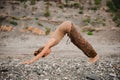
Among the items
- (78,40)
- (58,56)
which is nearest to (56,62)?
(58,56)

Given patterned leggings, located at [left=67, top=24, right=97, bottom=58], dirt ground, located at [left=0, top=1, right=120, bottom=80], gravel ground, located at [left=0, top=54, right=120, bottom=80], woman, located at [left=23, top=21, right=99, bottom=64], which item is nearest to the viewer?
woman, located at [left=23, top=21, right=99, bottom=64]

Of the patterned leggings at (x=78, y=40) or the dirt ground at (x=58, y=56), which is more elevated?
the patterned leggings at (x=78, y=40)

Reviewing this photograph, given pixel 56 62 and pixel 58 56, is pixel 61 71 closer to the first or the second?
pixel 56 62

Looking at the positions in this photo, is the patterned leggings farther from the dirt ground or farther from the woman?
the dirt ground

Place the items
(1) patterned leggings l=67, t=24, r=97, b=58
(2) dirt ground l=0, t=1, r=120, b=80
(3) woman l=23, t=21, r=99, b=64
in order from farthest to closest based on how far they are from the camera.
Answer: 1. (2) dirt ground l=0, t=1, r=120, b=80
2. (1) patterned leggings l=67, t=24, r=97, b=58
3. (3) woman l=23, t=21, r=99, b=64

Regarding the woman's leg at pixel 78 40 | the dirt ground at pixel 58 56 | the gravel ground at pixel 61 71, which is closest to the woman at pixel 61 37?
the woman's leg at pixel 78 40

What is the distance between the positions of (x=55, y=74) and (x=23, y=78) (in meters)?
1.30

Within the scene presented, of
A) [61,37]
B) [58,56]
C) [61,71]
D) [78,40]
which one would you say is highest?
[61,37]

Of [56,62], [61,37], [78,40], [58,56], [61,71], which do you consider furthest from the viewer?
[58,56]

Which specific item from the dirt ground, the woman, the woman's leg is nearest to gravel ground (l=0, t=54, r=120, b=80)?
the dirt ground

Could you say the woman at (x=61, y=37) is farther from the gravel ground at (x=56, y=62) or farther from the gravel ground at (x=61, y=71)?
the gravel ground at (x=56, y=62)

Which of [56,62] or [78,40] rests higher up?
[78,40]

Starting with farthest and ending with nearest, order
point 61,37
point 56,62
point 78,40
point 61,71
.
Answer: point 56,62 < point 61,71 < point 78,40 < point 61,37

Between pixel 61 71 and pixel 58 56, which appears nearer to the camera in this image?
pixel 61 71
